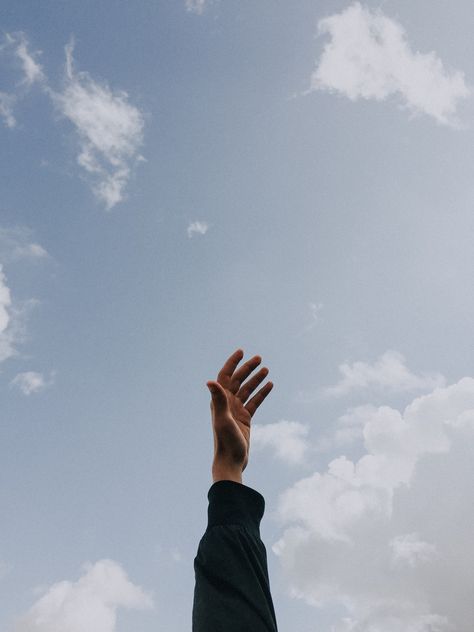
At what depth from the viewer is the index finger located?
4.38 metres

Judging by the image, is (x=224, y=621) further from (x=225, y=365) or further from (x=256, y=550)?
(x=225, y=365)

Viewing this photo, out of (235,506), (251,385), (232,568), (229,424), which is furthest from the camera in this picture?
(251,385)

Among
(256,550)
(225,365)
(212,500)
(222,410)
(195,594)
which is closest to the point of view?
→ (195,594)

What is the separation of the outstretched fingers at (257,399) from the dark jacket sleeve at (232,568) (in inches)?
67.1

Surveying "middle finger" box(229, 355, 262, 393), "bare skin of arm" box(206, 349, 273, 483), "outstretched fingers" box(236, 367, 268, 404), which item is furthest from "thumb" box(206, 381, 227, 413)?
"outstretched fingers" box(236, 367, 268, 404)

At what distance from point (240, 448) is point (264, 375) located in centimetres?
119

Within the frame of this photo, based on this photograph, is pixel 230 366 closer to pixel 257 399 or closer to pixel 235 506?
pixel 257 399

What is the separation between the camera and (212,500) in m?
2.78

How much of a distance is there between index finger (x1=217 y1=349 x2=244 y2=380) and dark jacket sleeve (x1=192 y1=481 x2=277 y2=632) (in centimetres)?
162

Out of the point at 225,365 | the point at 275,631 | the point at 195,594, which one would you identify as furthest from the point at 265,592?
the point at 225,365

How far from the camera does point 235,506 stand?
2705 mm

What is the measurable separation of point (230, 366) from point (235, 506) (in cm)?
181

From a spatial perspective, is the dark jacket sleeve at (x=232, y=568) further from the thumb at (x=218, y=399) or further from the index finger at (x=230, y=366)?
the index finger at (x=230, y=366)

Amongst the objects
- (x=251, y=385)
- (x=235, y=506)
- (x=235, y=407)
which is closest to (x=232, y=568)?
(x=235, y=506)
